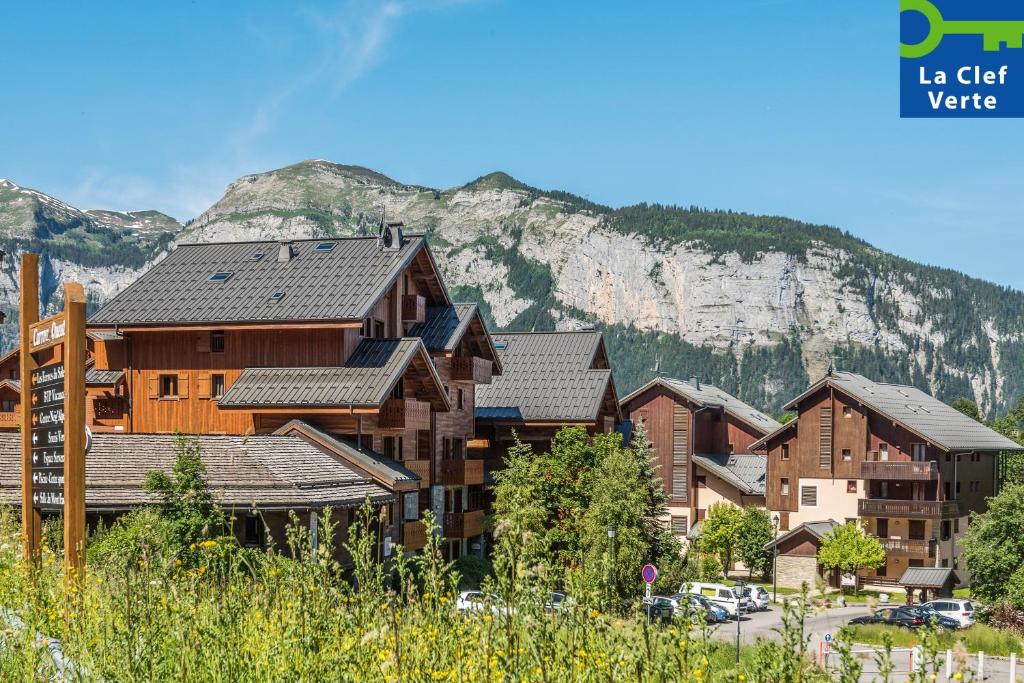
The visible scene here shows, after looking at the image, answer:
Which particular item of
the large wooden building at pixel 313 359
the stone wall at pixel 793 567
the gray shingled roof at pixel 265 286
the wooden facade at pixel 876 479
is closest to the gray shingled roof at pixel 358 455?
the large wooden building at pixel 313 359

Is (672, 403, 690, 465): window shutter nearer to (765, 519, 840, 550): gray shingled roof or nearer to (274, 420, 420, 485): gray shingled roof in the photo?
(765, 519, 840, 550): gray shingled roof

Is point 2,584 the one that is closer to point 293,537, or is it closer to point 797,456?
point 293,537

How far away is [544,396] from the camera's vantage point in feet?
170

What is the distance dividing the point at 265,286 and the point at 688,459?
36214 mm

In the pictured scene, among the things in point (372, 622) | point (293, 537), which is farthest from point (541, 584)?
point (293, 537)

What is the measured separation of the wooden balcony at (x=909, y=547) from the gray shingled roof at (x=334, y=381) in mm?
32541

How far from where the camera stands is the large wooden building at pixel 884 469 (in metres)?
61.1

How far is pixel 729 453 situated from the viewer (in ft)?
253

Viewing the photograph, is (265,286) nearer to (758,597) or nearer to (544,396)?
(544,396)

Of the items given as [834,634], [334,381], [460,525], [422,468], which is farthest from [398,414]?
[834,634]

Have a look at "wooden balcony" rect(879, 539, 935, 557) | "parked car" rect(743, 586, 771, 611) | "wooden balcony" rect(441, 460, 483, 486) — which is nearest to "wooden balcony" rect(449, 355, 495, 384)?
"wooden balcony" rect(441, 460, 483, 486)

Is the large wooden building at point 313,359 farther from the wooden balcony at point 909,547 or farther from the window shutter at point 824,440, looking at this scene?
the window shutter at point 824,440

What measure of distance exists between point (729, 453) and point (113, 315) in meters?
46.1

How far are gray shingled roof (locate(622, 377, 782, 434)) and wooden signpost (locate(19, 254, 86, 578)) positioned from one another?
58.7m
